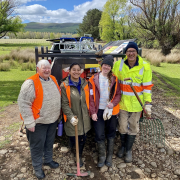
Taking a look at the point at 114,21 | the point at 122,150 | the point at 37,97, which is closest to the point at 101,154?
the point at 122,150

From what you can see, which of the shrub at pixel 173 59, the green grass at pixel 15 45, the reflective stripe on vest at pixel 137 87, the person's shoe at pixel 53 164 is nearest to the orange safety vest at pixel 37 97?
the person's shoe at pixel 53 164

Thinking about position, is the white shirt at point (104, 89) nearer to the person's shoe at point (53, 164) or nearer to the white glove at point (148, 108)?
the white glove at point (148, 108)

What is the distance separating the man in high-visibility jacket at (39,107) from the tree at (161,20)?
18748mm

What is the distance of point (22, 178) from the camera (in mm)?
2736

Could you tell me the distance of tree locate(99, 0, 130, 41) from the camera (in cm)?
2734

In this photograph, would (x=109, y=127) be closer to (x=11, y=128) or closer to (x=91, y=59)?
(x=91, y=59)

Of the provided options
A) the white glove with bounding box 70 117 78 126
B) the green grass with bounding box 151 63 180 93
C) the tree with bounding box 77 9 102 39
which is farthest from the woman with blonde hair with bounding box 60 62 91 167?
the tree with bounding box 77 9 102 39

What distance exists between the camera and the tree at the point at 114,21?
2734 cm

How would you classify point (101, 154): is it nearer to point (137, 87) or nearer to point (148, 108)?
point (148, 108)

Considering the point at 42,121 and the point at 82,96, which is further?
the point at 82,96

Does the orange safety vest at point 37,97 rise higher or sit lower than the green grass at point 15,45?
lower

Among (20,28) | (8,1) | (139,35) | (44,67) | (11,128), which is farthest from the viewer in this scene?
(139,35)

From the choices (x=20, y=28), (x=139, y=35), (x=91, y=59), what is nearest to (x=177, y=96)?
(x=91, y=59)

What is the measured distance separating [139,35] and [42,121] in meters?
20.5
